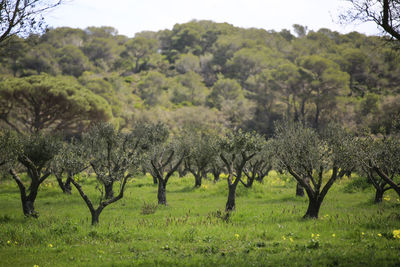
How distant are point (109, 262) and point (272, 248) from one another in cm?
561

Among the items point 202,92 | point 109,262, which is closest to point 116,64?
point 202,92

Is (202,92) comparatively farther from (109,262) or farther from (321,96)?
(109,262)

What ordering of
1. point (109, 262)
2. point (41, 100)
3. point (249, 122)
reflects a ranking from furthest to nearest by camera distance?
point (249, 122) < point (41, 100) < point (109, 262)

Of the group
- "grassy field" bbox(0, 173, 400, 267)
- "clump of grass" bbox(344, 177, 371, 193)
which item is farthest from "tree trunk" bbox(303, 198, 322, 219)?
"clump of grass" bbox(344, 177, 371, 193)

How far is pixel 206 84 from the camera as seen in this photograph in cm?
13262

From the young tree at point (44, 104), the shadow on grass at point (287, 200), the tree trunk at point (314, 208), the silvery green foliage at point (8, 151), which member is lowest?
the shadow on grass at point (287, 200)

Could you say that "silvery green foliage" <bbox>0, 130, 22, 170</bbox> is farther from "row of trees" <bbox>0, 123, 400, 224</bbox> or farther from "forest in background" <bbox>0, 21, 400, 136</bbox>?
"forest in background" <bbox>0, 21, 400, 136</bbox>

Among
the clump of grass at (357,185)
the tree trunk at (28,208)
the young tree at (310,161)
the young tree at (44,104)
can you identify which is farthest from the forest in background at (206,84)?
the tree trunk at (28,208)

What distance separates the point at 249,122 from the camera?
85.2 metres

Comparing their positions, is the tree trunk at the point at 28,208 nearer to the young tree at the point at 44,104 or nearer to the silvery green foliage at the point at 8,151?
the silvery green foliage at the point at 8,151

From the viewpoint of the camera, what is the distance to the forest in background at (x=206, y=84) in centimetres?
4834

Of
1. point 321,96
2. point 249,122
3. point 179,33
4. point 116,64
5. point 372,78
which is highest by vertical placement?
point 179,33

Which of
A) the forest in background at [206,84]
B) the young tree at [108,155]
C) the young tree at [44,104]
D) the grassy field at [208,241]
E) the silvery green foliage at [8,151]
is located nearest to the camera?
the grassy field at [208,241]

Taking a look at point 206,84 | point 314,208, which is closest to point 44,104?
point 314,208
